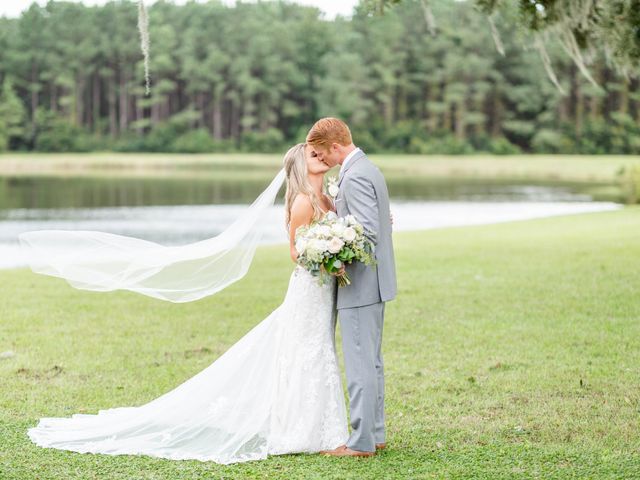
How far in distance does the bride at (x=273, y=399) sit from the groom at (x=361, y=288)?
183 millimetres

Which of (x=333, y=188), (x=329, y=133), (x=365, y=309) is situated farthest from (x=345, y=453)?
(x=329, y=133)

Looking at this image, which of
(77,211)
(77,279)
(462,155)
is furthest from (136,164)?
(77,279)

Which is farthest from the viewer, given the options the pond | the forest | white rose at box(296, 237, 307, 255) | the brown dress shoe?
the forest

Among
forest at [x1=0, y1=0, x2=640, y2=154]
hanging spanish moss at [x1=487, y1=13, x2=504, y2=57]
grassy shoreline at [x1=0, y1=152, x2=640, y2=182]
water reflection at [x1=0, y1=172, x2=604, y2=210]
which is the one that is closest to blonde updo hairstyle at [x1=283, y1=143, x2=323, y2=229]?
hanging spanish moss at [x1=487, y1=13, x2=504, y2=57]

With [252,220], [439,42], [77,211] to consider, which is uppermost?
[439,42]

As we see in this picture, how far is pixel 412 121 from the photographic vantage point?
3206 inches

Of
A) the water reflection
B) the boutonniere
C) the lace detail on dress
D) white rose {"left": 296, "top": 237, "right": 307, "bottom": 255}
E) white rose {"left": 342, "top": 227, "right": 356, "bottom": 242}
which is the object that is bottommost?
the water reflection

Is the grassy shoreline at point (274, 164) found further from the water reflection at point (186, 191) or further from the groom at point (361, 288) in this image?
the groom at point (361, 288)

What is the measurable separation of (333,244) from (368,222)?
11.1 inches

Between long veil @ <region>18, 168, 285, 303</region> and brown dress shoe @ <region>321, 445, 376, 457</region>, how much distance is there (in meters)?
1.48

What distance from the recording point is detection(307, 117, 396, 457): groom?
17.8 ft

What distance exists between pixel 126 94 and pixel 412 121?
29235mm

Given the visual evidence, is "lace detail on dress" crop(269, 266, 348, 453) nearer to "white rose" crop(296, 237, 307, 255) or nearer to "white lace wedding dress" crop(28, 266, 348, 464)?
"white lace wedding dress" crop(28, 266, 348, 464)

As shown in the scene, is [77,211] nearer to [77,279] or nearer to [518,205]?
[518,205]
